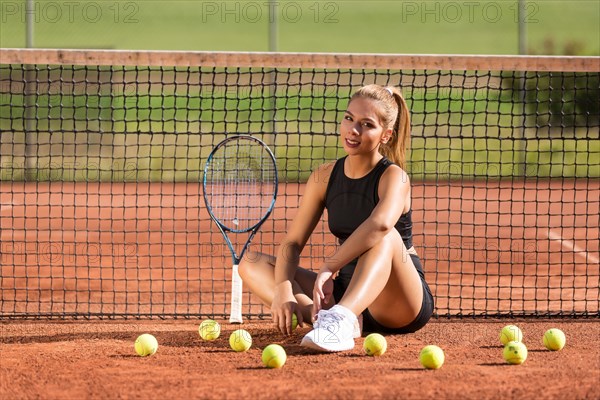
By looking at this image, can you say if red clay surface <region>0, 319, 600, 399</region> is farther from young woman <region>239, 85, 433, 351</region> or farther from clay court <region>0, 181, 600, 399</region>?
young woman <region>239, 85, 433, 351</region>

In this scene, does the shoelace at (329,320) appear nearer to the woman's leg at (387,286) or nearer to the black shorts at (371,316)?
the woman's leg at (387,286)

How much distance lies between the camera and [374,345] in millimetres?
4219

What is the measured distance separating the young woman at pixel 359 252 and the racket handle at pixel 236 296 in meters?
0.12

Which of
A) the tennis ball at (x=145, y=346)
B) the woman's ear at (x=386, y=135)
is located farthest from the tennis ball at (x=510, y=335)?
the tennis ball at (x=145, y=346)

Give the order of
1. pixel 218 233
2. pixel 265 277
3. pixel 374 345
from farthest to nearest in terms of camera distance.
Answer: pixel 218 233, pixel 265 277, pixel 374 345

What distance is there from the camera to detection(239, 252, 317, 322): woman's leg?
466cm

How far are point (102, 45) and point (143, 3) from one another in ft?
4.56

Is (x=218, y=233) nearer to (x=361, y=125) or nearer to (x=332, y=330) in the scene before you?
(x=361, y=125)

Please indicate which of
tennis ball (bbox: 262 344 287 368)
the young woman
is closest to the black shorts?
the young woman

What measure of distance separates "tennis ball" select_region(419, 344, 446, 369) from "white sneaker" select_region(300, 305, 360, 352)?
0.35m

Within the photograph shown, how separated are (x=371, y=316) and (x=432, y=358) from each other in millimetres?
701

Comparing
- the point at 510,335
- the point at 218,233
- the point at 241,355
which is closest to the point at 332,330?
the point at 241,355

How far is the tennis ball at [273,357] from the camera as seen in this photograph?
3996 mm

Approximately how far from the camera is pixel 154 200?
467 inches
